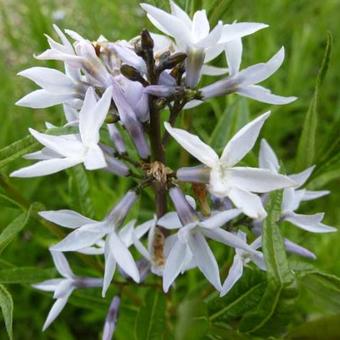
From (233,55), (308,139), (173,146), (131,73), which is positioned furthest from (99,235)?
(173,146)

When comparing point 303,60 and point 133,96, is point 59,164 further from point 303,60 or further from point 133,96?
point 303,60

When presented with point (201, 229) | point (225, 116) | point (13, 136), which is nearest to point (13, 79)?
point (13, 136)

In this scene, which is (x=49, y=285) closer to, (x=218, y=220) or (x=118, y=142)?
(x=118, y=142)

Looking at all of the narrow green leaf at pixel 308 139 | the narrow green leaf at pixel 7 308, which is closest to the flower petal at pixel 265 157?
the narrow green leaf at pixel 308 139

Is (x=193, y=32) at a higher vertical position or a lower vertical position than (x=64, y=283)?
higher

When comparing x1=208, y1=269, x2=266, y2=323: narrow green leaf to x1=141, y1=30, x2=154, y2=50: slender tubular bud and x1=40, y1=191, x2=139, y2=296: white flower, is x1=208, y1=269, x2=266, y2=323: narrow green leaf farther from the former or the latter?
x1=141, y1=30, x2=154, y2=50: slender tubular bud

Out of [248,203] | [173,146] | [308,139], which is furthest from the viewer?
[173,146]

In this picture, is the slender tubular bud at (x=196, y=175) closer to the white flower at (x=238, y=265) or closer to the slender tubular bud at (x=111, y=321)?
the white flower at (x=238, y=265)
